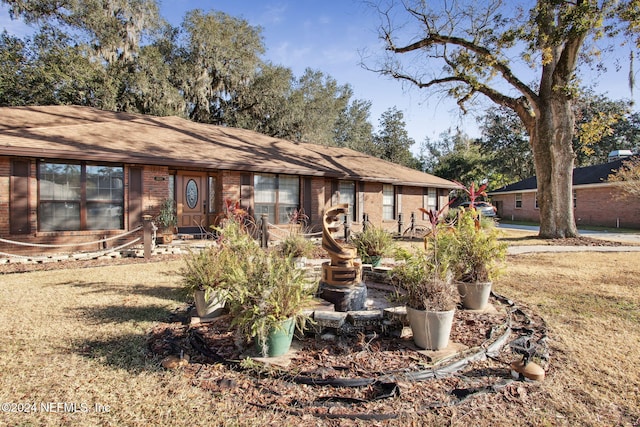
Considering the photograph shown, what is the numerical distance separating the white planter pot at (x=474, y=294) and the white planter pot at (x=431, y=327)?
1.37m

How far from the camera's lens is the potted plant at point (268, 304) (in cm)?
322

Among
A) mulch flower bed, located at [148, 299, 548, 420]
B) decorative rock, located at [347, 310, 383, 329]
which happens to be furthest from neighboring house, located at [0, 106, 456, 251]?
decorative rock, located at [347, 310, 383, 329]

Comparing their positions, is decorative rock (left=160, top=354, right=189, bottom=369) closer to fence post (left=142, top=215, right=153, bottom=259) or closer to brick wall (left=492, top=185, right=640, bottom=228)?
fence post (left=142, top=215, right=153, bottom=259)

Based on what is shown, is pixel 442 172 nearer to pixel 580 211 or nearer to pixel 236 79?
pixel 580 211

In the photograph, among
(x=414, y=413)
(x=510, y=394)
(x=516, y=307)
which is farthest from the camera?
(x=516, y=307)

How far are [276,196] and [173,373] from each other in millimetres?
9490

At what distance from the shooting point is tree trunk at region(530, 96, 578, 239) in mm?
13328

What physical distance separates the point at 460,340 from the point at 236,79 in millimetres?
21051

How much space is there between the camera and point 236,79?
70.0 feet

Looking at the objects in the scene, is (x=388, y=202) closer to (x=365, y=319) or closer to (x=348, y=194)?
(x=348, y=194)

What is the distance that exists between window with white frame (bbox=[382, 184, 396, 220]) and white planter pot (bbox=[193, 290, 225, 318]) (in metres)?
12.5

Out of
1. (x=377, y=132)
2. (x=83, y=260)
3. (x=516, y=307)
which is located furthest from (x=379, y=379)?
(x=377, y=132)

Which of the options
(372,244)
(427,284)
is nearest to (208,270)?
(427,284)

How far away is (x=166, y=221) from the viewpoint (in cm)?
994
